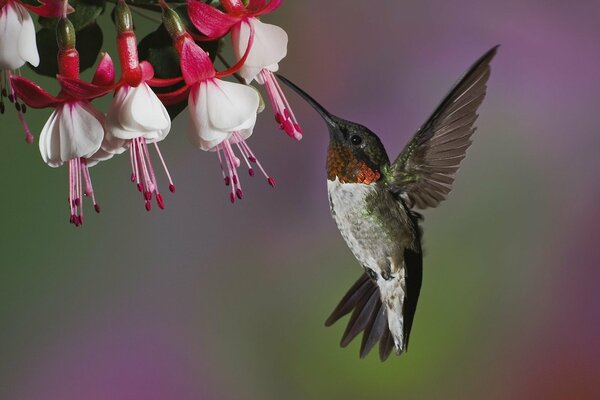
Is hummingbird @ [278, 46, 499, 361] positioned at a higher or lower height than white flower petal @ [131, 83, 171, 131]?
higher

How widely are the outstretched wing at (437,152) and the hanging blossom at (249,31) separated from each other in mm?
236

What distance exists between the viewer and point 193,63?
0.50 meters

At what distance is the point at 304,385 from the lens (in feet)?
5.11

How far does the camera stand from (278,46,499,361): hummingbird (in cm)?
72

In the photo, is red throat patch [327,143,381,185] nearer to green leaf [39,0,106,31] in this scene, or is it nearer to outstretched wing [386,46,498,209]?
outstretched wing [386,46,498,209]

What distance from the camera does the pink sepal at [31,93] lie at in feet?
A: 1.53

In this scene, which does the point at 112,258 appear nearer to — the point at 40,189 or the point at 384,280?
the point at 40,189

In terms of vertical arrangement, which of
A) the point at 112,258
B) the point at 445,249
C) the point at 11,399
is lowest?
the point at 11,399

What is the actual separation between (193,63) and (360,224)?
1.01 ft

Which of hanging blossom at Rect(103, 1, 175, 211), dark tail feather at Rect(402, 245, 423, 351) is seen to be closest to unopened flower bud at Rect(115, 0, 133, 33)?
hanging blossom at Rect(103, 1, 175, 211)

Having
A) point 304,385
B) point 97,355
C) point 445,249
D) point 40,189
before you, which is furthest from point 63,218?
point 445,249

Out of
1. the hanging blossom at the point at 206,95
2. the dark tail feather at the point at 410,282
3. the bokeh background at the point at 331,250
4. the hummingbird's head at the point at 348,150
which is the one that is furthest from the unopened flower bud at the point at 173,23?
the bokeh background at the point at 331,250

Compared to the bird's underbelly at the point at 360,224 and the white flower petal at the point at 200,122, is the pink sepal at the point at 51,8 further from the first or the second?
the bird's underbelly at the point at 360,224

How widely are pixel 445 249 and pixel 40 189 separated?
2.29ft
